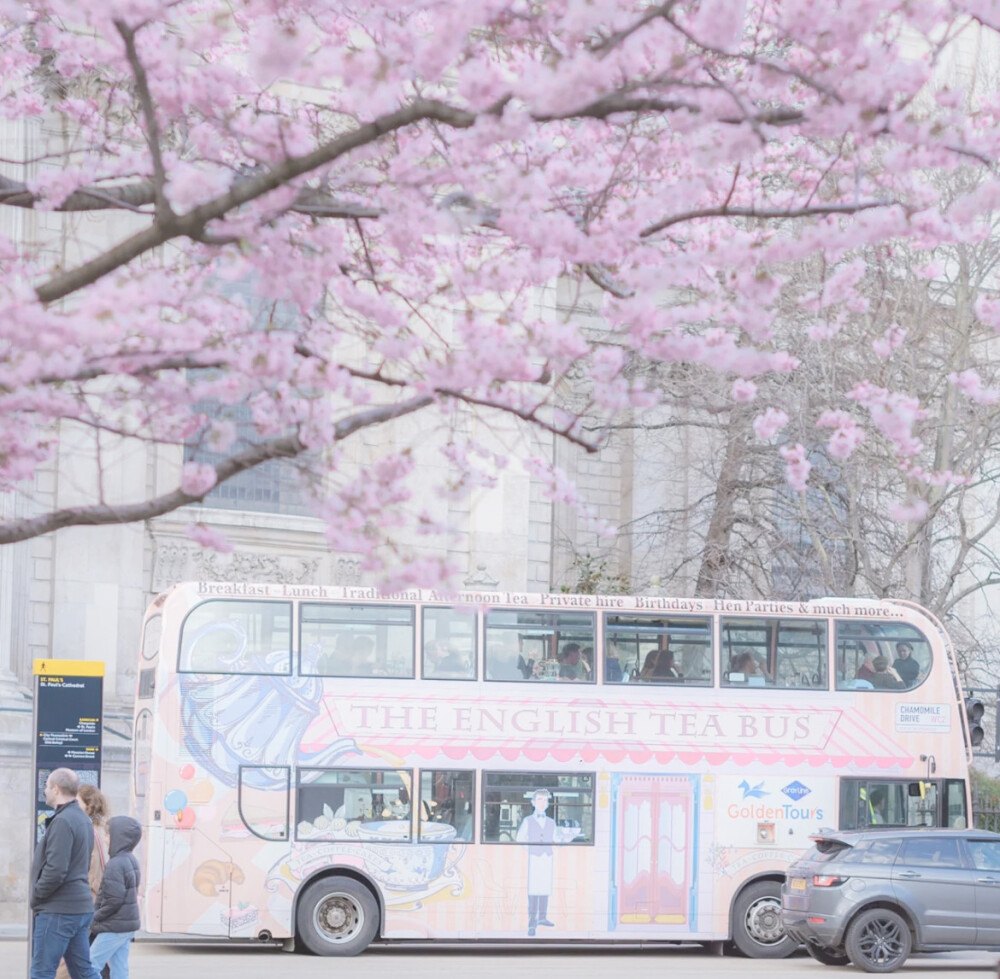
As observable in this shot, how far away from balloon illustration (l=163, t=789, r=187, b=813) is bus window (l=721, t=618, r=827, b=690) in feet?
→ 19.7

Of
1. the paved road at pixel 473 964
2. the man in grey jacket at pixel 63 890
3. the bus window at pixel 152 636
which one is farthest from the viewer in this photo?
the bus window at pixel 152 636

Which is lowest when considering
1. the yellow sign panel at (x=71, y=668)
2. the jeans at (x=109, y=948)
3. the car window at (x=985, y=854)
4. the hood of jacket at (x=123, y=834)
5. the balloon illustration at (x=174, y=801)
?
the jeans at (x=109, y=948)

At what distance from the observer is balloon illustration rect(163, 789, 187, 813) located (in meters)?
21.4

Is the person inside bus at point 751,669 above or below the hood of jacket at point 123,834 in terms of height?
above

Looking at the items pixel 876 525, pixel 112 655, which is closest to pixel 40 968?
pixel 112 655

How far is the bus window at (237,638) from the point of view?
21500 mm

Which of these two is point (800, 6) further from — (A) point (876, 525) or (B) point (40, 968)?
(A) point (876, 525)

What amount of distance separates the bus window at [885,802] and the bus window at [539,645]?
321cm

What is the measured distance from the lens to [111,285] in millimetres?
9234

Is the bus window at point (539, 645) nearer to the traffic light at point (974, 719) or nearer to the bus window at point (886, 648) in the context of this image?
the bus window at point (886, 648)

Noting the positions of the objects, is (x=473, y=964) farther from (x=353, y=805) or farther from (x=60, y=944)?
(x=60, y=944)

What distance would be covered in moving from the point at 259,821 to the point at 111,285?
13398 mm

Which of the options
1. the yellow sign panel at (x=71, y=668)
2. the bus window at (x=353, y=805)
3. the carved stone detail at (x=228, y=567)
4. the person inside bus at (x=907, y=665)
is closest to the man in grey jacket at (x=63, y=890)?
the yellow sign panel at (x=71, y=668)

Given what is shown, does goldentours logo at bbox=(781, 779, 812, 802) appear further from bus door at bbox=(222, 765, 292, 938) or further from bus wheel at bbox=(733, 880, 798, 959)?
bus door at bbox=(222, 765, 292, 938)
